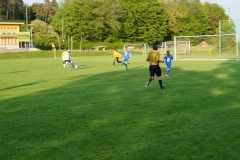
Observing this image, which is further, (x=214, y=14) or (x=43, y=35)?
(x=214, y=14)

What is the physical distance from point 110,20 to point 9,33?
2240cm

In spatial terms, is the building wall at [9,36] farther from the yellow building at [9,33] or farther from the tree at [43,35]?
the tree at [43,35]

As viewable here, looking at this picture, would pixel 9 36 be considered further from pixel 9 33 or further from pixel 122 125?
pixel 122 125

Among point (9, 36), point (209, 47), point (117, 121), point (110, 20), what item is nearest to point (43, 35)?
point (9, 36)

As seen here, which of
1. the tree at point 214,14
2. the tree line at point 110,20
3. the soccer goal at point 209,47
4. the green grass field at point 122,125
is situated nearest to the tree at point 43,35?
the tree line at point 110,20

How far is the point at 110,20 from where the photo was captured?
311 ft

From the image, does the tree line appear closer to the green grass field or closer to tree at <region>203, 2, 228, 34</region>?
tree at <region>203, 2, 228, 34</region>

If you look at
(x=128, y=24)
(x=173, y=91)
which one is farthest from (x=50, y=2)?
(x=173, y=91)

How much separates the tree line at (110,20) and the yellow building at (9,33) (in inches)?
138

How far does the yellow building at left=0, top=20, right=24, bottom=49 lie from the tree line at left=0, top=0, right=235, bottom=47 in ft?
11.5

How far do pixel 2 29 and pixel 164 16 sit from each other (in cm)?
3948

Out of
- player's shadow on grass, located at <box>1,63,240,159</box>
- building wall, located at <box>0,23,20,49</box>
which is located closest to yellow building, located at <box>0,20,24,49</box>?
building wall, located at <box>0,23,20,49</box>

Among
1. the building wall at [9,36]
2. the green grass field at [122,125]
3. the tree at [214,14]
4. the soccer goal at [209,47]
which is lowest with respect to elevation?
the green grass field at [122,125]

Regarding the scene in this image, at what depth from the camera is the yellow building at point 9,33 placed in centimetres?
8250
